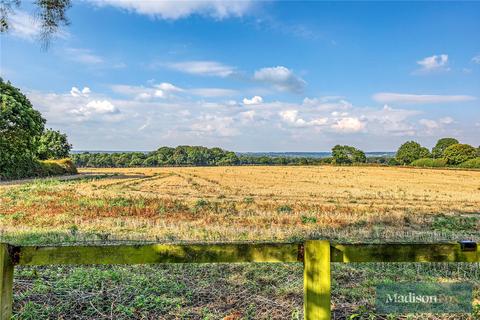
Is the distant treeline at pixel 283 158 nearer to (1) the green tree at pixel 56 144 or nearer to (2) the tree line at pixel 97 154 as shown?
(2) the tree line at pixel 97 154

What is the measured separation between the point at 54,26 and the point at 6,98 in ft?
65.7

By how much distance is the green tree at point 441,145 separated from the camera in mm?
96812

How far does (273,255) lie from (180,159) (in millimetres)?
106180

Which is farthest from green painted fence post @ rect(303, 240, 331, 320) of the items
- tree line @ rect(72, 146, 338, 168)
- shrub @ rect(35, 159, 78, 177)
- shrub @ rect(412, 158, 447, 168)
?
tree line @ rect(72, 146, 338, 168)

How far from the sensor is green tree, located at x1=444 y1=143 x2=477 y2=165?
8300cm

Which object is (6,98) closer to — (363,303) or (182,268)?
(182,268)

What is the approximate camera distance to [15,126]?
24.2 m

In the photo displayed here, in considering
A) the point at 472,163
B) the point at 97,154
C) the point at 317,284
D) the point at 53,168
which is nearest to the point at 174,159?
the point at 97,154

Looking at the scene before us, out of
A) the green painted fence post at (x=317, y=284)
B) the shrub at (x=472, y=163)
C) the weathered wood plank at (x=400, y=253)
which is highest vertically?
the weathered wood plank at (x=400, y=253)

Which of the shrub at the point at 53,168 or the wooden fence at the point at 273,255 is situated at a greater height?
the wooden fence at the point at 273,255

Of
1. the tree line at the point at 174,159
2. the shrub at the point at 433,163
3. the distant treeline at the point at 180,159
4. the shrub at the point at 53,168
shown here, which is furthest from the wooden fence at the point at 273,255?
the tree line at the point at 174,159

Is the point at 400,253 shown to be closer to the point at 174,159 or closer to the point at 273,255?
the point at 273,255

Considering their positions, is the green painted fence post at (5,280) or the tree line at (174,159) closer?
the green painted fence post at (5,280)

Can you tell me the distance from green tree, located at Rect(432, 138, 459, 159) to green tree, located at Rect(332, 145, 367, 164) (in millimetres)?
→ 17580
